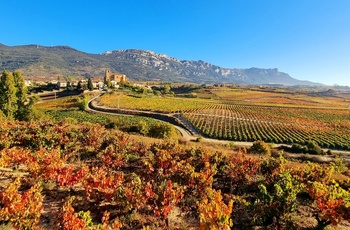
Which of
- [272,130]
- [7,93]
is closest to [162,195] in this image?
[7,93]

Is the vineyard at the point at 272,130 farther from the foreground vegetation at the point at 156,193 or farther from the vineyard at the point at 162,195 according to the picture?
the vineyard at the point at 162,195

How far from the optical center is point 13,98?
5116 cm

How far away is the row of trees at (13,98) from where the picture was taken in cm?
4975

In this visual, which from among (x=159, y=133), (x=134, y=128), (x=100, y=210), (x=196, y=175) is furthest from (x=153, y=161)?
(x=134, y=128)

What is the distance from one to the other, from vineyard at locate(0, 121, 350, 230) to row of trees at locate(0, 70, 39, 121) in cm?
3777

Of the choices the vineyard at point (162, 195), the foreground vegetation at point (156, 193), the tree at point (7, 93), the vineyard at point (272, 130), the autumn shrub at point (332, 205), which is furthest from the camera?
the vineyard at point (272, 130)

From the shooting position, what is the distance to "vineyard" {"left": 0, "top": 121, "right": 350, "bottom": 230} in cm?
937

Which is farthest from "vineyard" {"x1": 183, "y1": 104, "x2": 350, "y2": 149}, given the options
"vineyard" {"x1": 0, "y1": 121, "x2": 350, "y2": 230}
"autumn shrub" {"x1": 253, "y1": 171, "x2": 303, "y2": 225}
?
"autumn shrub" {"x1": 253, "y1": 171, "x2": 303, "y2": 225}

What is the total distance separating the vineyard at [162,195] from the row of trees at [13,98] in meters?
37.8

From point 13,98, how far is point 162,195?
53718mm

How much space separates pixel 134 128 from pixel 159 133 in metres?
6.67

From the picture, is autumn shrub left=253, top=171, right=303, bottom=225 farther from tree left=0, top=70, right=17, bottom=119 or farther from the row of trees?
tree left=0, top=70, right=17, bottom=119

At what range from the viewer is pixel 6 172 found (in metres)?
15.8

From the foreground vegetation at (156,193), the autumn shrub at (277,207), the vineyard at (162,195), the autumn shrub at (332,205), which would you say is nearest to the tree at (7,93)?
the foreground vegetation at (156,193)
